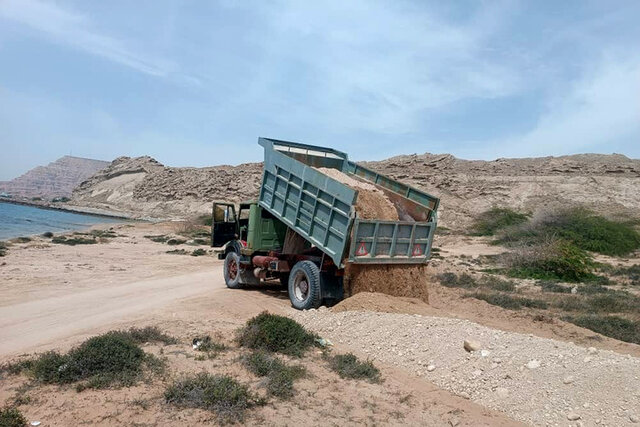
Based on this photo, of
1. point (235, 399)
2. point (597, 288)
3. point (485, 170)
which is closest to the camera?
point (235, 399)

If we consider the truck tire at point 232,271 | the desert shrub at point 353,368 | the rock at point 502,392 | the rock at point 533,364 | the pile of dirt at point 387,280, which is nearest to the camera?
the rock at point 502,392

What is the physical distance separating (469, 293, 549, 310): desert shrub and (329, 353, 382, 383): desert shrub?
6.28 m

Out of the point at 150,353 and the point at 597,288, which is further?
the point at 597,288

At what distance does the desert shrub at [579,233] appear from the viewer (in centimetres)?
3012

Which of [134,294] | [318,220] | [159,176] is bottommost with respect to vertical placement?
[134,294]

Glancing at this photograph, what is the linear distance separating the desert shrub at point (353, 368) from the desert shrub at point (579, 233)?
931 inches

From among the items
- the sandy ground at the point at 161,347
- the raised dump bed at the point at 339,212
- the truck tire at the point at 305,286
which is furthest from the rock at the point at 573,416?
the truck tire at the point at 305,286

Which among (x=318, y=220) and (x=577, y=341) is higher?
(x=318, y=220)

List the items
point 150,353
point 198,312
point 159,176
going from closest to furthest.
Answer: point 150,353 < point 198,312 < point 159,176

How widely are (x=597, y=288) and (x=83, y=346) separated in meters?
15.1

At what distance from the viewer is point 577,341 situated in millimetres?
9305

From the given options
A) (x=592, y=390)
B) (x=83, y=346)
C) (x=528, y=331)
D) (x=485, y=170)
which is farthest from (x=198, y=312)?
(x=485, y=170)

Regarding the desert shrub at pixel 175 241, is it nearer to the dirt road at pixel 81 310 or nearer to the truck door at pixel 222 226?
the dirt road at pixel 81 310

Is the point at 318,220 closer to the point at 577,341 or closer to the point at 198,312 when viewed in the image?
the point at 198,312
